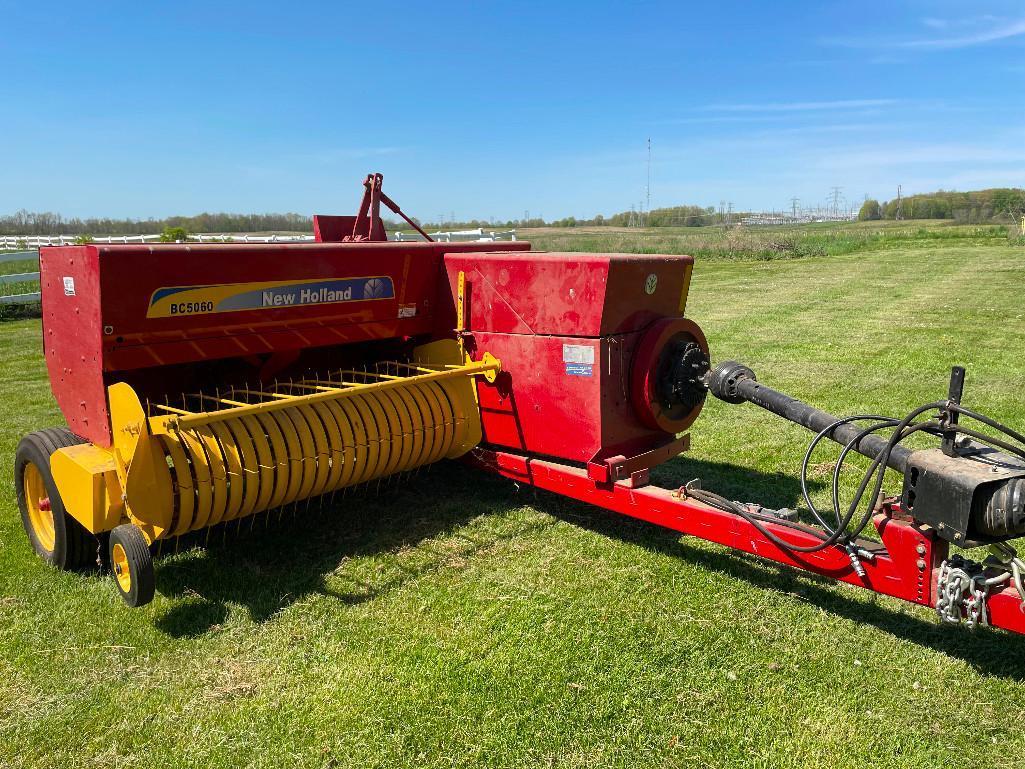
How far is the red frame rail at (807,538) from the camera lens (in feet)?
9.91

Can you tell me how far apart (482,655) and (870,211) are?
76.9 m

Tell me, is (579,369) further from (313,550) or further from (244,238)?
(244,238)

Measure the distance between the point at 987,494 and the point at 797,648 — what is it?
1.21 metres

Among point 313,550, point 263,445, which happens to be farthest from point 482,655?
point 263,445

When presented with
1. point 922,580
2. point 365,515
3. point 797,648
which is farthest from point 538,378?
point 922,580

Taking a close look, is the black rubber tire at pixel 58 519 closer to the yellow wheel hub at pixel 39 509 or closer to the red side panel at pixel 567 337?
the yellow wheel hub at pixel 39 509

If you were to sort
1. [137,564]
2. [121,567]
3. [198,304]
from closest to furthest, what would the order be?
1. [137,564]
2. [121,567]
3. [198,304]

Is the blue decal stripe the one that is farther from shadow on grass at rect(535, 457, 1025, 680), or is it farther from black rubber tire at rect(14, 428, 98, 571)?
shadow on grass at rect(535, 457, 1025, 680)

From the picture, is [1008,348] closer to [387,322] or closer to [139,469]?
[387,322]

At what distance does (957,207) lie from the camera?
5900cm

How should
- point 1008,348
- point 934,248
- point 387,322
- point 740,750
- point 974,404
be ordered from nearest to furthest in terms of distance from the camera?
point 740,750, point 387,322, point 974,404, point 1008,348, point 934,248

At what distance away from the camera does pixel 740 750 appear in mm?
2934

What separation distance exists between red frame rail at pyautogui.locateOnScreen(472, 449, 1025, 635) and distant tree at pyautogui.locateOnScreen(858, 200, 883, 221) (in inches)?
2910

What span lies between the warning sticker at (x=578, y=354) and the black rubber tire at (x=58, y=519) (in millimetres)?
2804
